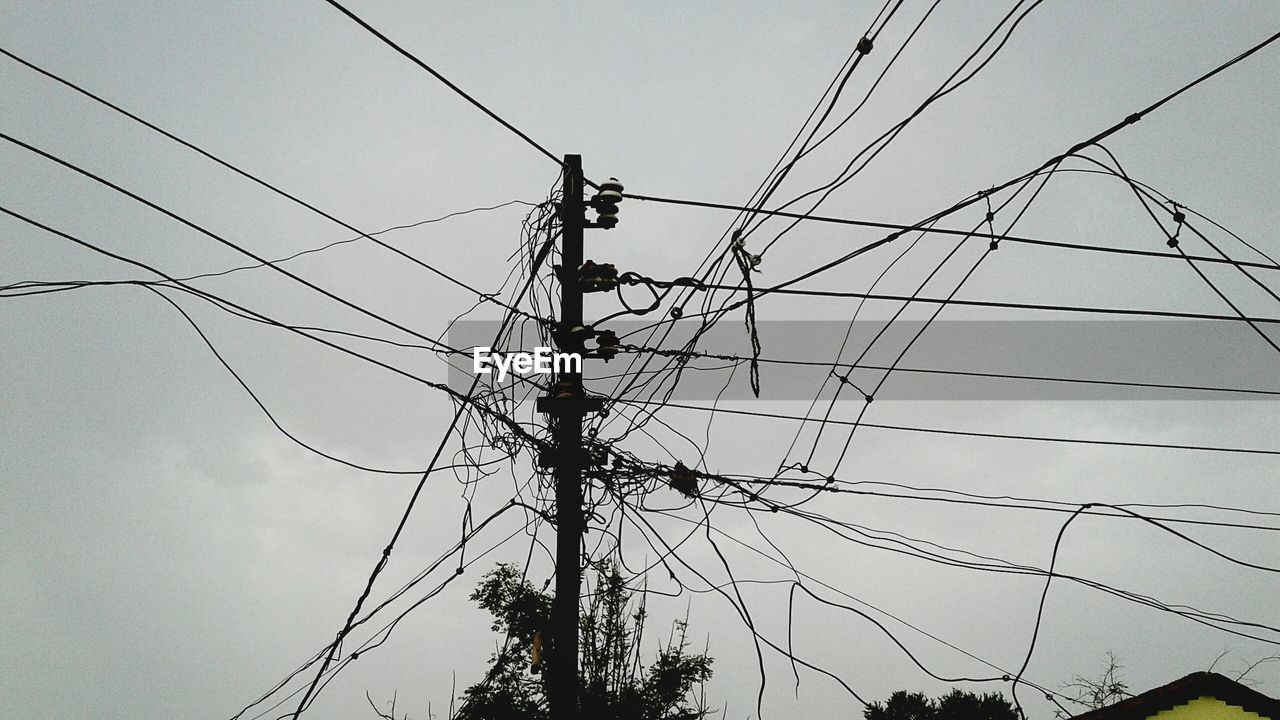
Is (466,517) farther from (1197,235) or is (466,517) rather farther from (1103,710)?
(1103,710)

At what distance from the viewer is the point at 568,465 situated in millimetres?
5152

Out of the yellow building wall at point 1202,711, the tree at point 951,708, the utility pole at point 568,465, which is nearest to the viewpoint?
the utility pole at point 568,465

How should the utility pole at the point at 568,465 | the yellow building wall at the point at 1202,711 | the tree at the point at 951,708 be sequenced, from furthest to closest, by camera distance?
the tree at the point at 951,708
the yellow building wall at the point at 1202,711
the utility pole at the point at 568,465

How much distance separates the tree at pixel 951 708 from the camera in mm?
18297

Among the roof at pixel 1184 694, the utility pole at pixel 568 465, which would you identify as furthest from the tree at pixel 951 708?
the utility pole at pixel 568 465

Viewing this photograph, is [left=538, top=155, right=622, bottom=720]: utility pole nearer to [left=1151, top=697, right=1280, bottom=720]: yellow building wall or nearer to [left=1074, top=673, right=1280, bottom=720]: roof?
[left=1074, top=673, right=1280, bottom=720]: roof

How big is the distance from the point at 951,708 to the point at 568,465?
18201 millimetres

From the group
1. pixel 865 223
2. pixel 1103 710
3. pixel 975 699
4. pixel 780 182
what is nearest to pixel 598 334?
pixel 780 182

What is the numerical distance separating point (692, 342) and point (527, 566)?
7.23ft

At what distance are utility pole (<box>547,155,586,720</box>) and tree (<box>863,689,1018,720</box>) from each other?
1602 centimetres

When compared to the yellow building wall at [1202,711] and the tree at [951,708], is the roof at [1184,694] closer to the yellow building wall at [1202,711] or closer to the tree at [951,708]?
the yellow building wall at [1202,711]

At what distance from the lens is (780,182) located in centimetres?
471

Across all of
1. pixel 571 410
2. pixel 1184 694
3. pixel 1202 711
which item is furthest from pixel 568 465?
pixel 1202 711

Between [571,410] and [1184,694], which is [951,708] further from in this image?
[571,410]
